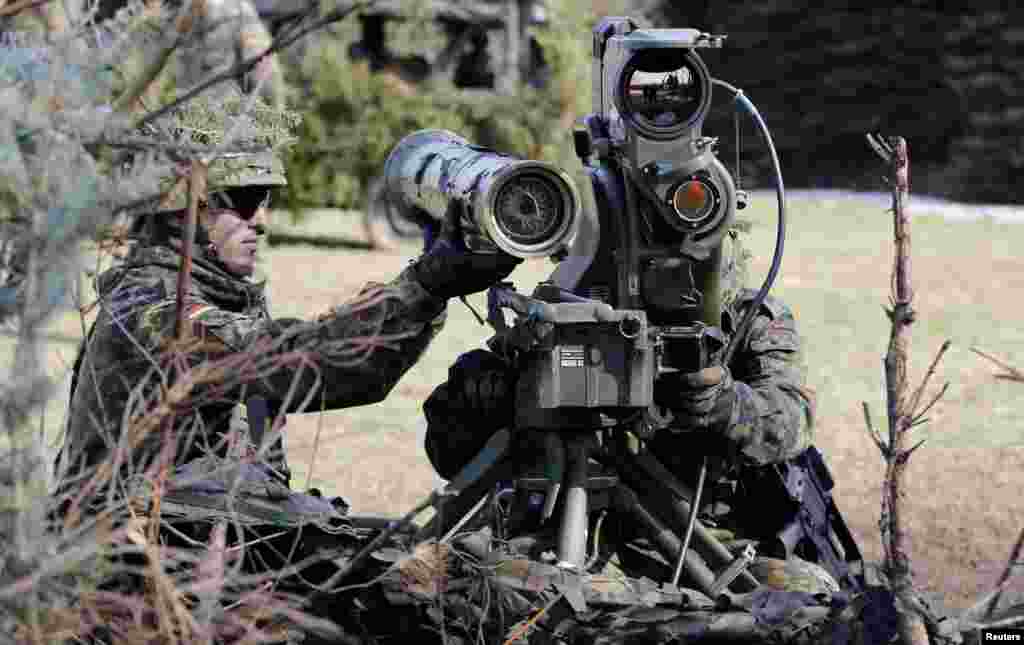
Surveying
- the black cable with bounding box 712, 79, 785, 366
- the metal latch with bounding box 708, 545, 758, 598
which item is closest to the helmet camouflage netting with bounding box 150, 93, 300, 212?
the black cable with bounding box 712, 79, 785, 366

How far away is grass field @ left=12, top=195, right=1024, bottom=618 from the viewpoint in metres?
6.55

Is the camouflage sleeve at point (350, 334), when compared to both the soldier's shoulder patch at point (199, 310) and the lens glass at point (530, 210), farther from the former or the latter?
the lens glass at point (530, 210)

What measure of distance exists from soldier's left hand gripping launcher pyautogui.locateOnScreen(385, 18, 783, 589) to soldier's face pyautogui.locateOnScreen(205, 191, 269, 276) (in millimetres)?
577

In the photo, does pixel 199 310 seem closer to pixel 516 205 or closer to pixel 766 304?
pixel 516 205

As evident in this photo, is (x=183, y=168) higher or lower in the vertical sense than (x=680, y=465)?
higher

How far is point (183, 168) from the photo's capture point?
288cm

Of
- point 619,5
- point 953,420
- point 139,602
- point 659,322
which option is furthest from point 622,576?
point 619,5

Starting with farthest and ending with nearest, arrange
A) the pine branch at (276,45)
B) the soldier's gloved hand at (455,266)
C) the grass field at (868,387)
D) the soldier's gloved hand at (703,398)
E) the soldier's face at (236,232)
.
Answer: the grass field at (868,387), the soldier's face at (236,232), the soldier's gloved hand at (703,398), the soldier's gloved hand at (455,266), the pine branch at (276,45)

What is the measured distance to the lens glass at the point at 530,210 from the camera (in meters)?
3.78

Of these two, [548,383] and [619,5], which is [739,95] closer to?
[548,383]

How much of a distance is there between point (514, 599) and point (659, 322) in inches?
29.8

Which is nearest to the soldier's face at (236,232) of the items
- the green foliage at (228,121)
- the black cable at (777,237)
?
the green foliage at (228,121)

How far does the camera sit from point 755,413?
4.21 metres

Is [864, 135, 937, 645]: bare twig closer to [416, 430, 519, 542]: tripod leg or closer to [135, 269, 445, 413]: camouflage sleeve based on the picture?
[416, 430, 519, 542]: tripod leg
